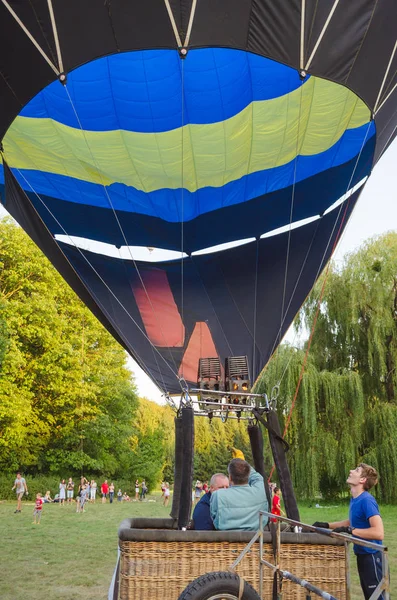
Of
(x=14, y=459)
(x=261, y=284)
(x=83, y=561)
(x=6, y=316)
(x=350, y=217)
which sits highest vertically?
(x=6, y=316)

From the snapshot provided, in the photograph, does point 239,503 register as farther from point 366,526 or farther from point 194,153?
point 194,153

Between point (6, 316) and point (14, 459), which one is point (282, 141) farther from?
point (14, 459)

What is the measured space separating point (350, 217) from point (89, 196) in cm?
338

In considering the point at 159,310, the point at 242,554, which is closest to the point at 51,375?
the point at 159,310

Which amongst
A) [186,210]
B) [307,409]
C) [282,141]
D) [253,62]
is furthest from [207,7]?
[307,409]

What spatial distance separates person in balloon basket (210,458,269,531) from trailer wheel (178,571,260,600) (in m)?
0.80

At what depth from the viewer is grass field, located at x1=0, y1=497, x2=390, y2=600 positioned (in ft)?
20.4

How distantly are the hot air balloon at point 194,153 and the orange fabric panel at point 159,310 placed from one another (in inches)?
0.8

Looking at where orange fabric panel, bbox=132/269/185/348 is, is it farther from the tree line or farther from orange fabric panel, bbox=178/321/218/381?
the tree line

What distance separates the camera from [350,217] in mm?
8148

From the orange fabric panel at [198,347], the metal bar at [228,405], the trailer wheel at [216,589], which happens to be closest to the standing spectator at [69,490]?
the orange fabric panel at [198,347]

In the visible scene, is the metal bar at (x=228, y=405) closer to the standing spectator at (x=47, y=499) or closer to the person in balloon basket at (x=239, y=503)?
the person in balloon basket at (x=239, y=503)

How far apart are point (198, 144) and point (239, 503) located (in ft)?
14.4

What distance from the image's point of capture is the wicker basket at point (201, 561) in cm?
335
